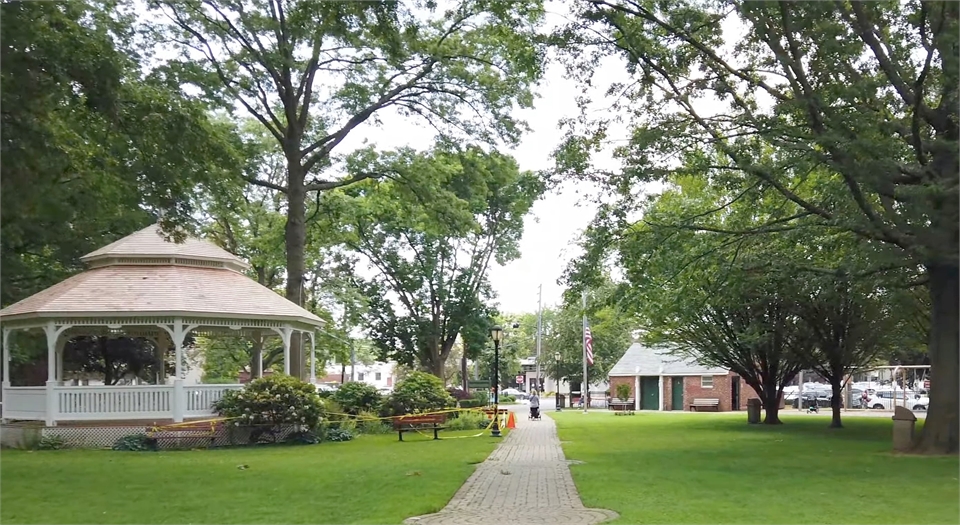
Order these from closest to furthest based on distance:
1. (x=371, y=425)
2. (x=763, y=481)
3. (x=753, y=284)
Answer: (x=763, y=481)
(x=753, y=284)
(x=371, y=425)

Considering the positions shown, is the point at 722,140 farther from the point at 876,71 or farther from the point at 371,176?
the point at 371,176

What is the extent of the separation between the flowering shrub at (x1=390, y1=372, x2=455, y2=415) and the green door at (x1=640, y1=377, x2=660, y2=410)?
103 ft

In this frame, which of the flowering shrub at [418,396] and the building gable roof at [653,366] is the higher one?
the flowering shrub at [418,396]

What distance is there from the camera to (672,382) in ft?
185

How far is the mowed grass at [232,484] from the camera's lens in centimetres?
1042

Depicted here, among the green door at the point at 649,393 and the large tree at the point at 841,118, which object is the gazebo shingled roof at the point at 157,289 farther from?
the green door at the point at 649,393

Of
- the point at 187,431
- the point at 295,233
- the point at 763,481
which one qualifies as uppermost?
the point at 295,233

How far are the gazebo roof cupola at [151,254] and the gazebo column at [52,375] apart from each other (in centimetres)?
286

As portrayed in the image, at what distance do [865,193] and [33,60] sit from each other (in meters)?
15.3

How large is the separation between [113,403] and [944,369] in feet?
65.0

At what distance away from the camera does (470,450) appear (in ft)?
63.1

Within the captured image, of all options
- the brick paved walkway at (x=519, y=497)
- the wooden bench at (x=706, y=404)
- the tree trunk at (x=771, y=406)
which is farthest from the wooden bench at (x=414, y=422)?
the wooden bench at (x=706, y=404)

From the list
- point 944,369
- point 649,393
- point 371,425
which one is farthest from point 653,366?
point 944,369

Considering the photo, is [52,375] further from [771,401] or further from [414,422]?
[771,401]
